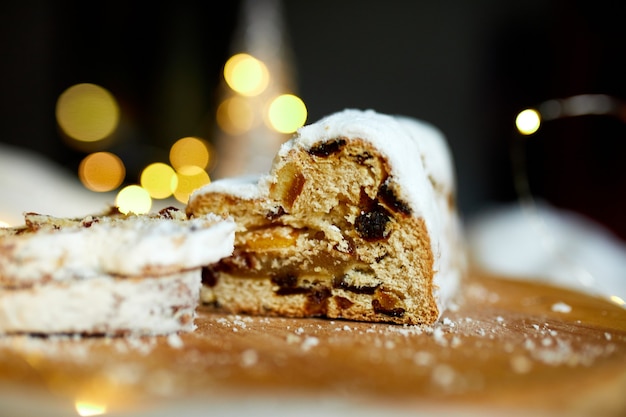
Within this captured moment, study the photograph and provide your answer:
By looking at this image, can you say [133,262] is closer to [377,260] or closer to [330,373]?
[330,373]

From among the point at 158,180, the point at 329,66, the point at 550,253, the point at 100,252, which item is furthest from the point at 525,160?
the point at 100,252

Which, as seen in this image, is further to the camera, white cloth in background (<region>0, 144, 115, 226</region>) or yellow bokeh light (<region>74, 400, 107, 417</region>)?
white cloth in background (<region>0, 144, 115, 226</region>)

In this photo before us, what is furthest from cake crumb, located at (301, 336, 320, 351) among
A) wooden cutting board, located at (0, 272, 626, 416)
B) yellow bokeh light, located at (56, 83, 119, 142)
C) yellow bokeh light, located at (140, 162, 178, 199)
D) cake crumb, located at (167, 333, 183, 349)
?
yellow bokeh light, located at (56, 83, 119, 142)

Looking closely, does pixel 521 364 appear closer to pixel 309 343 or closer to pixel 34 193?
pixel 309 343

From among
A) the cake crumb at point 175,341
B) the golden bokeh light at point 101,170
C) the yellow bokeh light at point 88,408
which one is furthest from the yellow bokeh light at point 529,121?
the golden bokeh light at point 101,170

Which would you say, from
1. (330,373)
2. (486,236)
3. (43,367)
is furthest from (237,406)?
(486,236)

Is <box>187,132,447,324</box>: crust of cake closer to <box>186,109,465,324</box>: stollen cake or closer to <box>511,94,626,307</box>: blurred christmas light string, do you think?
<box>186,109,465,324</box>: stollen cake
